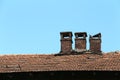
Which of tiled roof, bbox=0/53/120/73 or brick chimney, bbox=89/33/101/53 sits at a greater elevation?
brick chimney, bbox=89/33/101/53

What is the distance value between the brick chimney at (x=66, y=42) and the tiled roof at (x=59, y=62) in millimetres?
685

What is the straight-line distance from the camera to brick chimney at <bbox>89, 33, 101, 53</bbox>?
2941 cm

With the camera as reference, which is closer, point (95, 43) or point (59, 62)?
point (59, 62)

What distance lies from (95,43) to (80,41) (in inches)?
30.0

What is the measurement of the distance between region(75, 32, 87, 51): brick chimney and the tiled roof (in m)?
0.79

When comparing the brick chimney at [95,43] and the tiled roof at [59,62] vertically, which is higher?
the brick chimney at [95,43]

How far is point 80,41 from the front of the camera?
29.8 metres

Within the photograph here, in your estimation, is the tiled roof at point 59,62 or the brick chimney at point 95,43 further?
the brick chimney at point 95,43

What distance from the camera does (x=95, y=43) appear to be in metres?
29.6

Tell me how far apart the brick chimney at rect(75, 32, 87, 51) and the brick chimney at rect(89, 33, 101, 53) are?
35 cm

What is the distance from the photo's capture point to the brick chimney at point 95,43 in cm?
2941

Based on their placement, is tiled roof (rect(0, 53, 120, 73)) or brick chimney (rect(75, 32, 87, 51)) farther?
brick chimney (rect(75, 32, 87, 51))

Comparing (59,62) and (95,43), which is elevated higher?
(95,43)
